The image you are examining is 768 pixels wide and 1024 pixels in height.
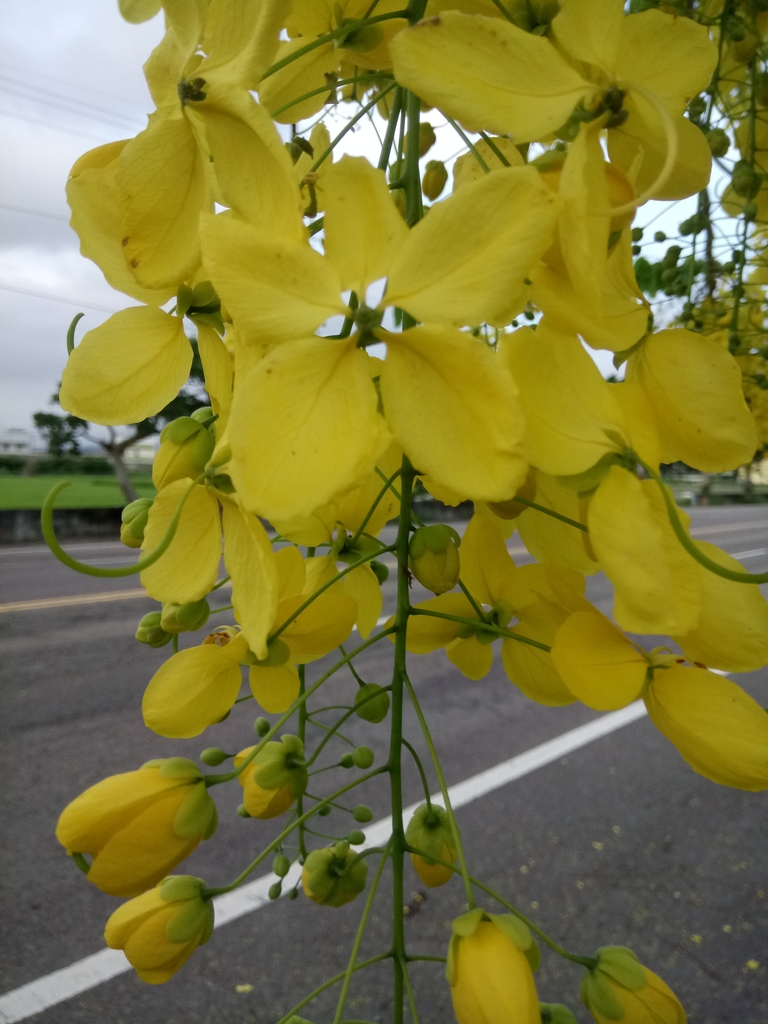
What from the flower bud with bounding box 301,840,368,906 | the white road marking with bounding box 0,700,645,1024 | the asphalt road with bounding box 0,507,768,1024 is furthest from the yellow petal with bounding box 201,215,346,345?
the asphalt road with bounding box 0,507,768,1024

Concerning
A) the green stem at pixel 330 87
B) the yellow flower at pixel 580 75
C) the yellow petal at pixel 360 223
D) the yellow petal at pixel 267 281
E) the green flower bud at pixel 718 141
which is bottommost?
the yellow petal at pixel 267 281

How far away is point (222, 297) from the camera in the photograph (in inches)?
→ 8.3

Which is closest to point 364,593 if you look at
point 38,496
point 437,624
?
point 437,624

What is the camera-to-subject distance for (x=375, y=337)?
0.80 feet

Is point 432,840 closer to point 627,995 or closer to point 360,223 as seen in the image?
point 627,995

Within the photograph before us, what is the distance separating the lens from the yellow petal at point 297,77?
39cm

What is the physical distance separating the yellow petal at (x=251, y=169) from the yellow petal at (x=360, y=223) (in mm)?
13

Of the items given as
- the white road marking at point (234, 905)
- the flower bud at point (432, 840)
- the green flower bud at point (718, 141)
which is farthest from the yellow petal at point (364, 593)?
the white road marking at point (234, 905)

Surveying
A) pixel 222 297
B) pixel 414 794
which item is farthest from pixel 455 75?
pixel 414 794

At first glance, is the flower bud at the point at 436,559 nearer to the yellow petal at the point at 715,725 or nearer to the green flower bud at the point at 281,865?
the yellow petal at the point at 715,725

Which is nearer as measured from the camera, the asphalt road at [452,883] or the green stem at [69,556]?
the green stem at [69,556]

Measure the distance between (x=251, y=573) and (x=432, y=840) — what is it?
0.23 meters

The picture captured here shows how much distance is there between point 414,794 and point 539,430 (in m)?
2.15

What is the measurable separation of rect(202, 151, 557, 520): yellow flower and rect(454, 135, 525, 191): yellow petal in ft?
0.41
